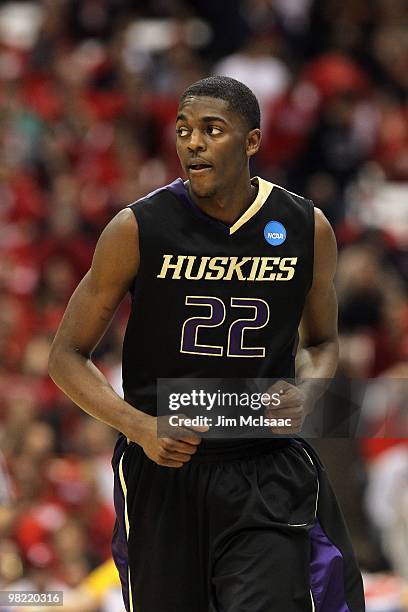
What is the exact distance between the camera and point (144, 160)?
35.8 ft

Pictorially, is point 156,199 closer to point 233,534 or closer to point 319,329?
point 319,329

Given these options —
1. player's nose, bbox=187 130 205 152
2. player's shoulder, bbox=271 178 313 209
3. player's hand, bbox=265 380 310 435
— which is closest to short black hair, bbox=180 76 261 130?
player's nose, bbox=187 130 205 152

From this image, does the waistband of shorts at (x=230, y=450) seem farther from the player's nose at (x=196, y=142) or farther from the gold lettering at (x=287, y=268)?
the player's nose at (x=196, y=142)

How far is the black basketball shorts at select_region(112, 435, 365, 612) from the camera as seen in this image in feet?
12.3

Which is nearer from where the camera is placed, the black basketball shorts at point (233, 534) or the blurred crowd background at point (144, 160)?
the black basketball shorts at point (233, 534)

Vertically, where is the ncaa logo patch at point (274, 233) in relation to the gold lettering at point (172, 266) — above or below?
above

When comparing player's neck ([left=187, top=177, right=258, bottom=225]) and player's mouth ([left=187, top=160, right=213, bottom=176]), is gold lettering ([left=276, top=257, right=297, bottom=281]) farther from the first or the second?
player's mouth ([left=187, top=160, right=213, bottom=176])

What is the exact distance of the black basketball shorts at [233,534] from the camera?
12.3 feet

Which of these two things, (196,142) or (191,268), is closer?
(196,142)

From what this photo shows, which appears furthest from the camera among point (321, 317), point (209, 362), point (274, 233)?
point (321, 317)

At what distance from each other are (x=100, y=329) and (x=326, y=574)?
3.25 ft

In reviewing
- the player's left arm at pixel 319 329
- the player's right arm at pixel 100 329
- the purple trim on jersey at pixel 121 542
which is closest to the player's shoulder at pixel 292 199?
the player's left arm at pixel 319 329

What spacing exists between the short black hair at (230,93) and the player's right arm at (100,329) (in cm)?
42

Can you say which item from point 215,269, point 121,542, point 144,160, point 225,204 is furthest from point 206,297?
point 144,160
